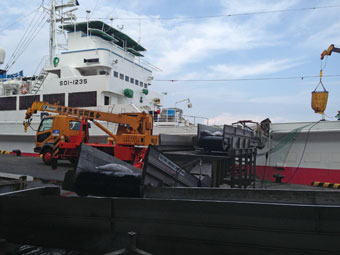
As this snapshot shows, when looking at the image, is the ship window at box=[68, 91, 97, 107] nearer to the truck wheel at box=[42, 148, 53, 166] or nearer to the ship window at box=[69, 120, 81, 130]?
the ship window at box=[69, 120, 81, 130]

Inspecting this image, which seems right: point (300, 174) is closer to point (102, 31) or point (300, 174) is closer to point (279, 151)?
point (279, 151)

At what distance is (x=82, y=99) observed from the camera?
1585cm

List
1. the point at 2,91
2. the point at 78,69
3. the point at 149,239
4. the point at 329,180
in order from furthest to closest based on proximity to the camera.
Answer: the point at 2,91 → the point at 78,69 → the point at 329,180 → the point at 149,239

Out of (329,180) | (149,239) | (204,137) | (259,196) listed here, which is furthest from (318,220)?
(329,180)

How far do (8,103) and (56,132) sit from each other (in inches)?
364

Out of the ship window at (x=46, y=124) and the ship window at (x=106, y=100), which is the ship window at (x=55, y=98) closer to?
the ship window at (x=106, y=100)

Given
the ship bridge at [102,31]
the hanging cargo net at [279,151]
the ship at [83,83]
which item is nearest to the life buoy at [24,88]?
the ship at [83,83]

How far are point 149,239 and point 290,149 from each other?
9.80m

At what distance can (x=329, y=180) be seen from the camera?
9.88 metres

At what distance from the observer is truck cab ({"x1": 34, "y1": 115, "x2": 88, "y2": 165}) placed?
39.1 feet

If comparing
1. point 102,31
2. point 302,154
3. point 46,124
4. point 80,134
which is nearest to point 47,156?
point 46,124

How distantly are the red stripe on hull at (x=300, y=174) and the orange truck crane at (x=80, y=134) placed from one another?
501cm

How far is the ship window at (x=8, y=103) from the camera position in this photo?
Answer: 18.2 meters

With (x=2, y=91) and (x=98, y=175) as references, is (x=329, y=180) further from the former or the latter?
(x=2, y=91)
